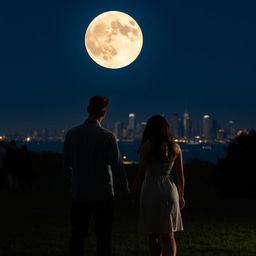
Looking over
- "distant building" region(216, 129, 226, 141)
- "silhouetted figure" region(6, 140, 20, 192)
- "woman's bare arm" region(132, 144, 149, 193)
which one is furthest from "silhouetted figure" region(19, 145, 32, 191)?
"distant building" region(216, 129, 226, 141)

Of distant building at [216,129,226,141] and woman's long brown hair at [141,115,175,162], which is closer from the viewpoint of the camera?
woman's long brown hair at [141,115,175,162]

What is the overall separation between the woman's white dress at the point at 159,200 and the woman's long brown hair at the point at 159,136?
6.7 inches

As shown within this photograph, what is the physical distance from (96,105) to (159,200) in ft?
4.98

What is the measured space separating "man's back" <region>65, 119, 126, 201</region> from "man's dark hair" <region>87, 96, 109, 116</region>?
0.62ft

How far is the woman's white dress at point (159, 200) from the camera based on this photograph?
19.1 ft

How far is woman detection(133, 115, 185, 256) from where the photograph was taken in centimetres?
566

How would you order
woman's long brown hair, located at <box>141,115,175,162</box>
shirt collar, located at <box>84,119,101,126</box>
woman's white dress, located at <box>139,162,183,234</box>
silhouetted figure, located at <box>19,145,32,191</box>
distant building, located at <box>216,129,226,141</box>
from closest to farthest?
shirt collar, located at <box>84,119,101,126</box> → woman's long brown hair, located at <box>141,115,175,162</box> → woman's white dress, located at <box>139,162,183,234</box> → silhouetted figure, located at <box>19,145,32,191</box> → distant building, located at <box>216,129,226,141</box>

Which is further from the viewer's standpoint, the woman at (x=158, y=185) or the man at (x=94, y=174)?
the woman at (x=158, y=185)

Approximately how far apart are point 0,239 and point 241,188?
1427 cm

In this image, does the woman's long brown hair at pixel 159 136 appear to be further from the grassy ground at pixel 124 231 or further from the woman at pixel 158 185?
the grassy ground at pixel 124 231

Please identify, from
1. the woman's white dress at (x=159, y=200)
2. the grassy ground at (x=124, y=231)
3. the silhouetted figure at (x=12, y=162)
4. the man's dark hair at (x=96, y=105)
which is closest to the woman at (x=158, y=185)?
the woman's white dress at (x=159, y=200)

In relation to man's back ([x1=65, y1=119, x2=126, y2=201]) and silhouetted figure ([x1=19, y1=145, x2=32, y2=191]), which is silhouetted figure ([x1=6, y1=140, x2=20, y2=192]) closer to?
silhouetted figure ([x1=19, y1=145, x2=32, y2=191])

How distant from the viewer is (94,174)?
540cm

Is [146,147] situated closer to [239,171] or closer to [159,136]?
[159,136]
